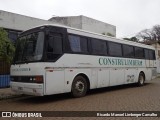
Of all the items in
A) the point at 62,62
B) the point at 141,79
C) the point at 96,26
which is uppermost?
the point at 96,26

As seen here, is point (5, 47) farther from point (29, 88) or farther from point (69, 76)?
point (69, 76)

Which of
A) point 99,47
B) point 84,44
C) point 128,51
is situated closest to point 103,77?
point 99,47

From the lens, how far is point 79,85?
37.4 ft

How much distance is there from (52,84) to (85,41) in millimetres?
3330

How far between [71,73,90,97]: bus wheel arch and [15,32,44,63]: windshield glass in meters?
2.33

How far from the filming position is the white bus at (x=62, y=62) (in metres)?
9.79

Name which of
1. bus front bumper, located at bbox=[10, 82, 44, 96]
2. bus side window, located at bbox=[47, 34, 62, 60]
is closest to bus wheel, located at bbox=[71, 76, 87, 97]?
bus side window, located at bbox=[47, 34, 62, 60]

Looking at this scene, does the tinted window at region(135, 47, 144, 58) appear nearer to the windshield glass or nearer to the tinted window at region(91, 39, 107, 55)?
the tinted window at region(91, 39, 107, 55)

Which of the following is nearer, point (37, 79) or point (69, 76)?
point (37, 79)

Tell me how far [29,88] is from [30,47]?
1.78m

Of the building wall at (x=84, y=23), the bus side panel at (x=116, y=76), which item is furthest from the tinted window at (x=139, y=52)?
the building wall at (x=84, y=23)

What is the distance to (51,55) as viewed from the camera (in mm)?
10023

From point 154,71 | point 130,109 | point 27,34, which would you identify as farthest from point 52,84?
point 154,71

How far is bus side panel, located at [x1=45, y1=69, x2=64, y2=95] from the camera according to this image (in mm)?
9752
